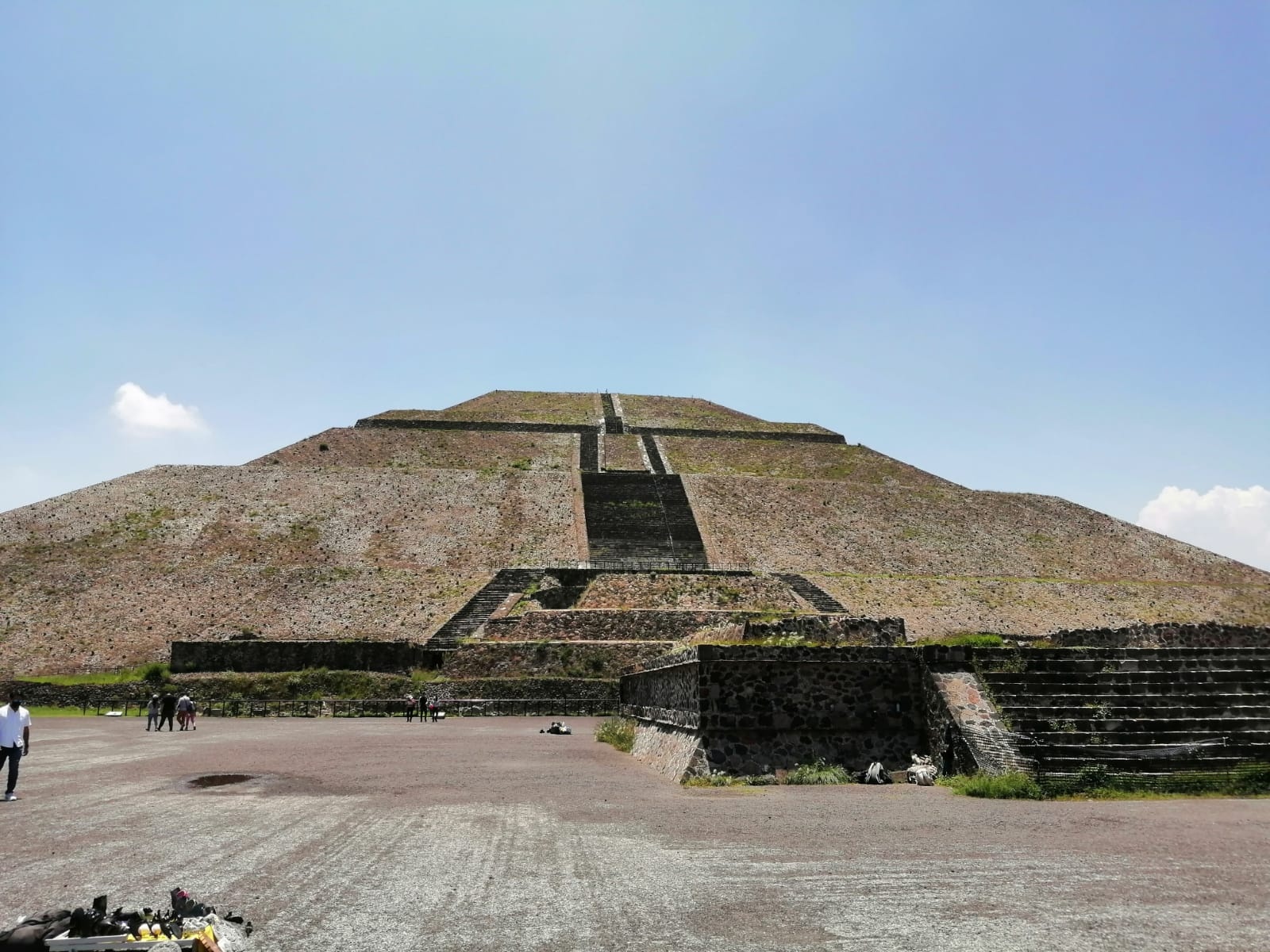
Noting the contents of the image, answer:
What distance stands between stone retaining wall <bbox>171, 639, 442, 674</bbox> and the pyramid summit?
0.65 meters

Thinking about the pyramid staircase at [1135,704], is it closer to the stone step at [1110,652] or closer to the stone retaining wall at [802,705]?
the stone step at [1110,652]

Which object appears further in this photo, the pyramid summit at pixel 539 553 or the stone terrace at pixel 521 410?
the stone terrace at pixel 521 410

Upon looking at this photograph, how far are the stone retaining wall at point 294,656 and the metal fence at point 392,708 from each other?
2052mm

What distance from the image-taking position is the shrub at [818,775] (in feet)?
36.3

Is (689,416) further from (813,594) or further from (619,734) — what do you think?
(619,734)

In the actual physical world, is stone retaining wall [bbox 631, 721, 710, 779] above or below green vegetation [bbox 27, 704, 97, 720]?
above

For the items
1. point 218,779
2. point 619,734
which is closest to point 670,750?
point 619,734

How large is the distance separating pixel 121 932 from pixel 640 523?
43339mm

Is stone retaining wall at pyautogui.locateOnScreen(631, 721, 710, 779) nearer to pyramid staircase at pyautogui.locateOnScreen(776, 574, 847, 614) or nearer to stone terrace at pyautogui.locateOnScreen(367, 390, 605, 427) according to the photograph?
pyramid staircase at pyautogui.locateOnScreen(776, 574, 847, 614)

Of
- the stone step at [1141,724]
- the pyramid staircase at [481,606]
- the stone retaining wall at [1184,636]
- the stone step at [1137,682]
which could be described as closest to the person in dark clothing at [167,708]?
the pyramid staircase at [481,606]

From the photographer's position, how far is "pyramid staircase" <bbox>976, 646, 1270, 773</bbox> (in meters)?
10.4

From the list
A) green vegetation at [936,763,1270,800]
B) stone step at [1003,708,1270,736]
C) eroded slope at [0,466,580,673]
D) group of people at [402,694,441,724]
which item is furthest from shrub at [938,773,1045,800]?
eroded slope at [0,466,580,673]

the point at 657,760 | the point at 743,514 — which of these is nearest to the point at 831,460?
the point at 743,514

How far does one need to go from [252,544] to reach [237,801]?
113 ft
